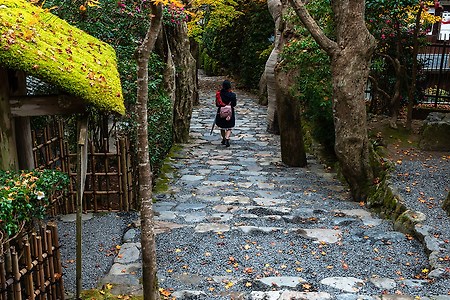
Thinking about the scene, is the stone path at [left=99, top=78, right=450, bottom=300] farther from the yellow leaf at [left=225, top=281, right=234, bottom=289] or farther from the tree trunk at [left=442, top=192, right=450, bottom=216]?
the tree trunk at [left=442, top=192, right=450, bottom=216]

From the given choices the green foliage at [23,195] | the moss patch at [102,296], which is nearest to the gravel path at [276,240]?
the moss patch at [102,296]

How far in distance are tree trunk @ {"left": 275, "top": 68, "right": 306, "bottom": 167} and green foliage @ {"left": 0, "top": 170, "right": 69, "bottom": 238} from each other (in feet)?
19.9

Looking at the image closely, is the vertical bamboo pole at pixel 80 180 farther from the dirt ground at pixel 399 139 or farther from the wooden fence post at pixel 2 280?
the dirt ground at pixel 399 139

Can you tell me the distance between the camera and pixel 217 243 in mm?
5969

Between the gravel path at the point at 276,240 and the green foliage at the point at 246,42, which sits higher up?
the green foliage at the point at 246,42

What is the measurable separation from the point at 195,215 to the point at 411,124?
6.36 m

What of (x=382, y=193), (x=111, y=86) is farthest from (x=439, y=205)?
(x=111, y=86)

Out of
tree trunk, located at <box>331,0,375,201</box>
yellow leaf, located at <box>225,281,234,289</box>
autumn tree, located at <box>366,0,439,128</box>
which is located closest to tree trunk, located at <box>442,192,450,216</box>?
tree trunk, located at <box>331,0,375,201</box>

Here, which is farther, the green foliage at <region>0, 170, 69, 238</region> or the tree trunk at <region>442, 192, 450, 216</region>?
the tree trunk at <region>442, 192, 450, 216</region>

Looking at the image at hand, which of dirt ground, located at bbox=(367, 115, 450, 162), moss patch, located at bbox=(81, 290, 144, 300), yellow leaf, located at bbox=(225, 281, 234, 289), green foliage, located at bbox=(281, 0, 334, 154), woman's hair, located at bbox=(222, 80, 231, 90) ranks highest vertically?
green foliage, located at bbox=(281, 0, 334, 154)

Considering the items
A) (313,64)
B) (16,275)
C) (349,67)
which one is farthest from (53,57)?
(313,64)

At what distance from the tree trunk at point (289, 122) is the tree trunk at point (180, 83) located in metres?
3.01

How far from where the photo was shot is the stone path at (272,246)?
4.78 m

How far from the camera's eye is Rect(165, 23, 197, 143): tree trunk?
38.0 feet
